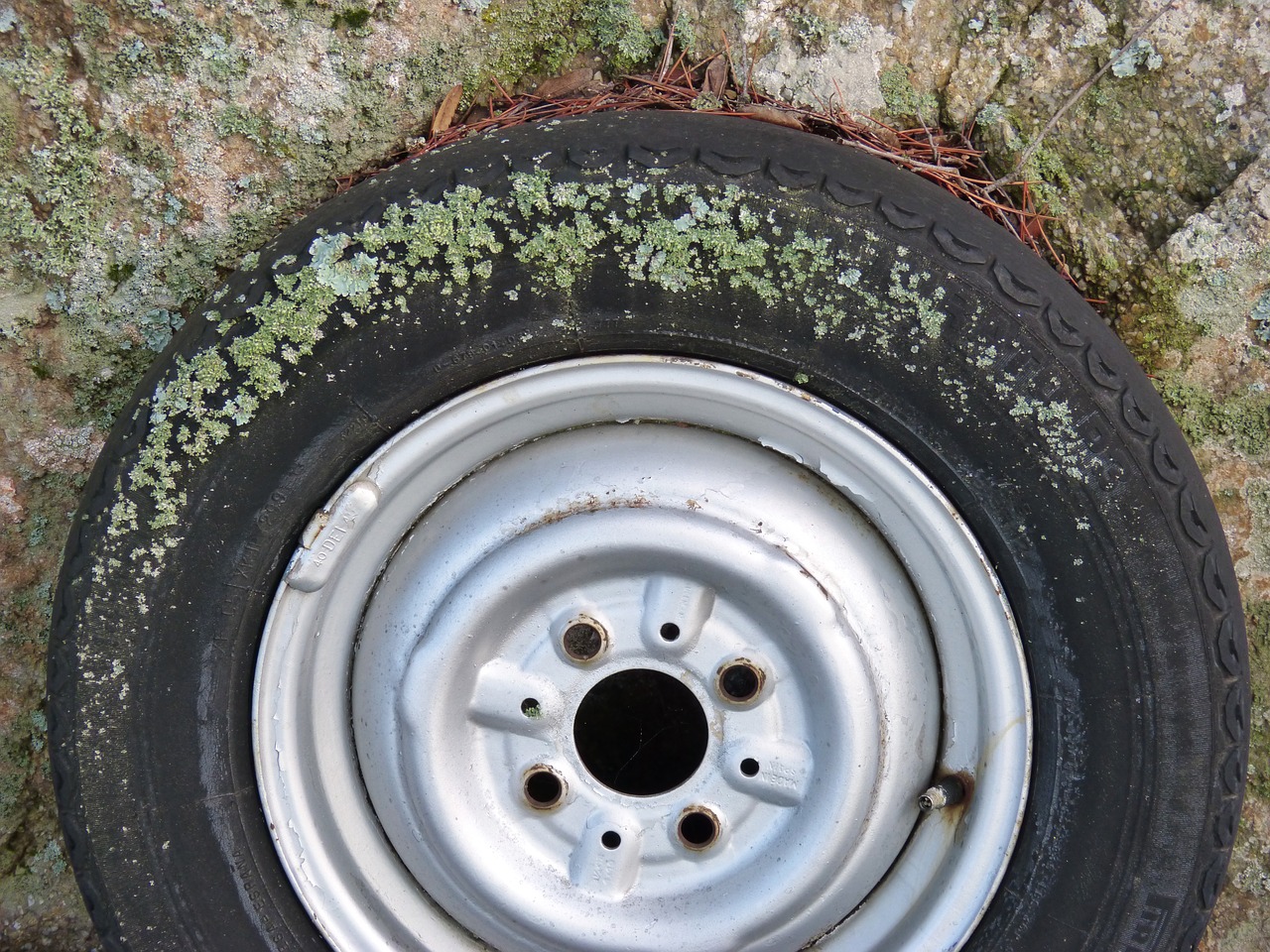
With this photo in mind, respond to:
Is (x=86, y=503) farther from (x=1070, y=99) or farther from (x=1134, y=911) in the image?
(x=1070, y=99)

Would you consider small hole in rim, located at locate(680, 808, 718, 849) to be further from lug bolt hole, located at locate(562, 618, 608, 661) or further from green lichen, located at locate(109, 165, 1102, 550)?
green lichen, located at locate(109, 165, 1102, 550)

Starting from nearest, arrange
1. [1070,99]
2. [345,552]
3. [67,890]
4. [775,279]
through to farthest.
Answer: [775,279] → [345,552] → [1070,99] → [67,890]

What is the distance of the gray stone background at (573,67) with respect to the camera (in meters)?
1.37

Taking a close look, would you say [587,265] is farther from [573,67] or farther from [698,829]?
[698,829]

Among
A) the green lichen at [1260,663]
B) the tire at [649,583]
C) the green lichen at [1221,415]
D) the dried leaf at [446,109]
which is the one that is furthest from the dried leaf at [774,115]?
the green lichen at [1260,663]

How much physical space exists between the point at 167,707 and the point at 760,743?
2.53 feet

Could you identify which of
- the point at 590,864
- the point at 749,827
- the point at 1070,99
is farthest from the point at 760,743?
the point at 1070,99

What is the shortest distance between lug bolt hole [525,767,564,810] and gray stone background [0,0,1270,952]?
897 mm

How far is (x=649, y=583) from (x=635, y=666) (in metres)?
0.12

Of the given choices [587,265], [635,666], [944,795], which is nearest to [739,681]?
[635,666]

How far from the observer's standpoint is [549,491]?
48.1 inches

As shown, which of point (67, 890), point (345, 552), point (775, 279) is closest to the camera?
point (775, 279)

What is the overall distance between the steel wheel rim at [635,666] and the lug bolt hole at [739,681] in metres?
0.01

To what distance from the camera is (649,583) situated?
1269 millimetres
